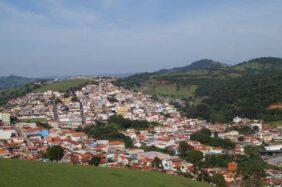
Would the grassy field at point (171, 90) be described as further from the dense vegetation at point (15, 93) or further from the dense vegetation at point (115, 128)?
the dense vegetation at point (115, 128)

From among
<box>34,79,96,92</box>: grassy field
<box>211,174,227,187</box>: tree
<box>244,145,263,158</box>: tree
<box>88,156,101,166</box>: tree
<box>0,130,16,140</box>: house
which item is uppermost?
<box>34,79,96,92</box>: grassy field

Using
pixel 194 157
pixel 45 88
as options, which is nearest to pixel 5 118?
pixel 194 157

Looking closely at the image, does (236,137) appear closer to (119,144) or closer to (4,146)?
(119,144)

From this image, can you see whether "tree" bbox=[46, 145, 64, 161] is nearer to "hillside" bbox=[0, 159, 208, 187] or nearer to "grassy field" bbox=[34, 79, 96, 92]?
"hillside" bbox=[0, 159, 208, 187]

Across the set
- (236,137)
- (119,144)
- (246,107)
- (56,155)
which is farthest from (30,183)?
(246,107)

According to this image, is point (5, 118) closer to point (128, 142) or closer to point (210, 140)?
point (128, 142)

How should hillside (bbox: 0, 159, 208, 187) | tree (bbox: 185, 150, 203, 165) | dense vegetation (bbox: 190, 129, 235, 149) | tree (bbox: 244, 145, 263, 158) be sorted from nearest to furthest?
hillside (bbox: 0, 159, 208, 187), tree (bbox: 185, 150, 203, 165), tree (bbox: 244, 145, 263, 158), dense vegetation (bbox: 190, 129, 235, 149)

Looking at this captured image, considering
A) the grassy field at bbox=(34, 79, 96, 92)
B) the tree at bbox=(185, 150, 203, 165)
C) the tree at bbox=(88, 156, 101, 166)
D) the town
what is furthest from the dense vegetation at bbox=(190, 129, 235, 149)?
the grassy field at bbox=(34, 79, 96, 92)

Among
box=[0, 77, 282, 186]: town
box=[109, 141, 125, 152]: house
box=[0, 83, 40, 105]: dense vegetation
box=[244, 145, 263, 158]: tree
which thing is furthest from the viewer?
box=[0, 83, 40, 105]: dense vegetation
